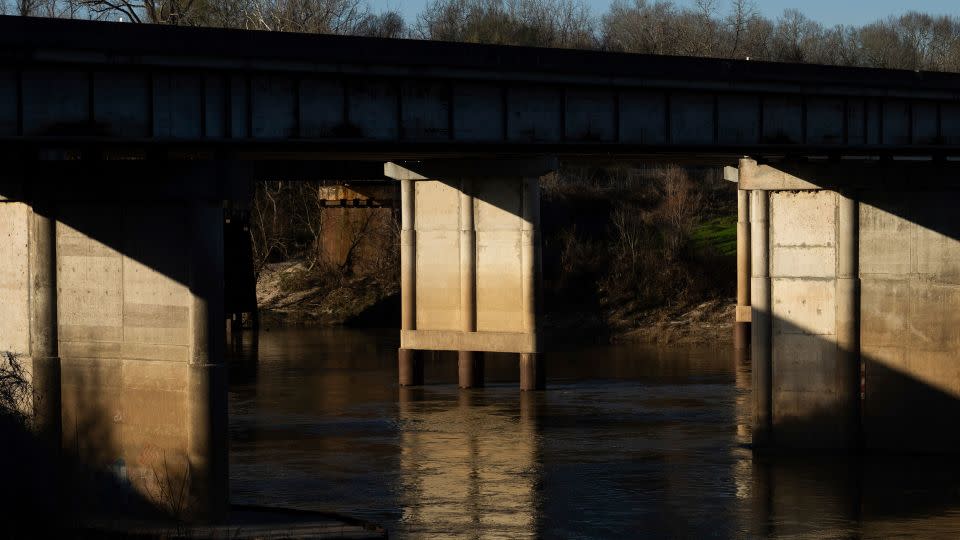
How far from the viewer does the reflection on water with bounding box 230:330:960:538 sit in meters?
27.1

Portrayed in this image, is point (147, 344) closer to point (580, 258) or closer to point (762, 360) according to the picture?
point (762, 360)

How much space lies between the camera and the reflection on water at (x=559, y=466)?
88.9 feet

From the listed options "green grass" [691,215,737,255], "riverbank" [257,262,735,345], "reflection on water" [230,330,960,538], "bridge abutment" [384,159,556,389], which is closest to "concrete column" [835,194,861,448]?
"reflection on water" [230,330,960,538]

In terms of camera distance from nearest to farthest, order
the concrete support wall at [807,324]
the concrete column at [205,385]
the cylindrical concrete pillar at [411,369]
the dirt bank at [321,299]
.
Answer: the concrete column at [205,385]
the concrete support wall at [807,324]
the cylindrical concrete pillar at [411,369]
the dirt bank at [321,299]

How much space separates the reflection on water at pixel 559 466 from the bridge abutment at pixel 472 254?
1.79m

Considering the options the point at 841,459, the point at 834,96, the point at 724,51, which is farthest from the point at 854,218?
the point at 724,51

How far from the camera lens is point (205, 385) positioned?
24.6m

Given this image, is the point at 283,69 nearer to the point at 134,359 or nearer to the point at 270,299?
the point at 134,359

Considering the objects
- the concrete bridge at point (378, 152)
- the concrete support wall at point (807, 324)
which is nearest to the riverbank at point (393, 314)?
the concrete bridge at point (378, 152)

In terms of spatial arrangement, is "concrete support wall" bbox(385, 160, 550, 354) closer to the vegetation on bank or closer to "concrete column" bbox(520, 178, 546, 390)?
"concrete column" bbox(520, 178, 546, 390)

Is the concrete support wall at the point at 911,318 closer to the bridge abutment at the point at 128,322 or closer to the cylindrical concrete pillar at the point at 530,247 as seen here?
the cylindrical concrete pillar at the point at 530,247

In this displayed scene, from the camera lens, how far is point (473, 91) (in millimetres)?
27016

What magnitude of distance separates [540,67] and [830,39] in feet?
379

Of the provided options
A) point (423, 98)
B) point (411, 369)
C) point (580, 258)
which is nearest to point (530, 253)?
point (411, 369)
